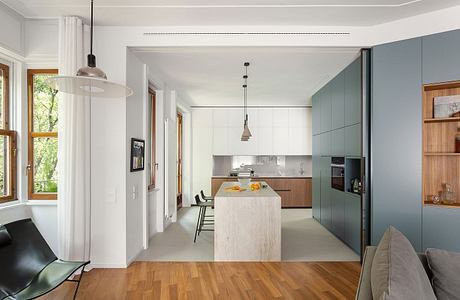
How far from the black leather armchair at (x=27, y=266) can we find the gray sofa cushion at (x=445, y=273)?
8.62ft

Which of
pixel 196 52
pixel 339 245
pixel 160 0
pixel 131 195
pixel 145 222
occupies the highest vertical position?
pixel 160 0

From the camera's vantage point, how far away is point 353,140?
13.2ft

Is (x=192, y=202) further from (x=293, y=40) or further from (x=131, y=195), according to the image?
(x=293, y=40)

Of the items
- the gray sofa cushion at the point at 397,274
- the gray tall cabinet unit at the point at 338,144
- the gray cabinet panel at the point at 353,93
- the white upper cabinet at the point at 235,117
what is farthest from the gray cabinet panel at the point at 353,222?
the white upper cabinet at the point at 235,117

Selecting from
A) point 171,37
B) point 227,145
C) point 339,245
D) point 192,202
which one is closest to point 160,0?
→ point 171,37

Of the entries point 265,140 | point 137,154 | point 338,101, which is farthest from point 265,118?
point 137,154

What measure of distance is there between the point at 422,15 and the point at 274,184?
200 inches

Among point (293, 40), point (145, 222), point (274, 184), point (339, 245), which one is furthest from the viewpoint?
point (274, 184)

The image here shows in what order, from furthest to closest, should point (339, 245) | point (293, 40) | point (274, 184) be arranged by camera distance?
1. point (274, 184)
2. point (339, 245)
3. point (293, 40)

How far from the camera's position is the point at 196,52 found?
375cm

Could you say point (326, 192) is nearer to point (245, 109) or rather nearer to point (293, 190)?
point (293, 190)

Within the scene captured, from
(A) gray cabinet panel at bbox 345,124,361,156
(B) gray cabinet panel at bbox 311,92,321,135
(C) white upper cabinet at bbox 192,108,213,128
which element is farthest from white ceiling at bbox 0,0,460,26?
(C) white upper cabinet at bbox 192,108,213,128

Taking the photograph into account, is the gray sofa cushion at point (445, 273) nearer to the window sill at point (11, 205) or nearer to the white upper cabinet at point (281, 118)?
the window sill at point (11, 205)

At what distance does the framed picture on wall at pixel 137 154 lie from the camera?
143 inches
